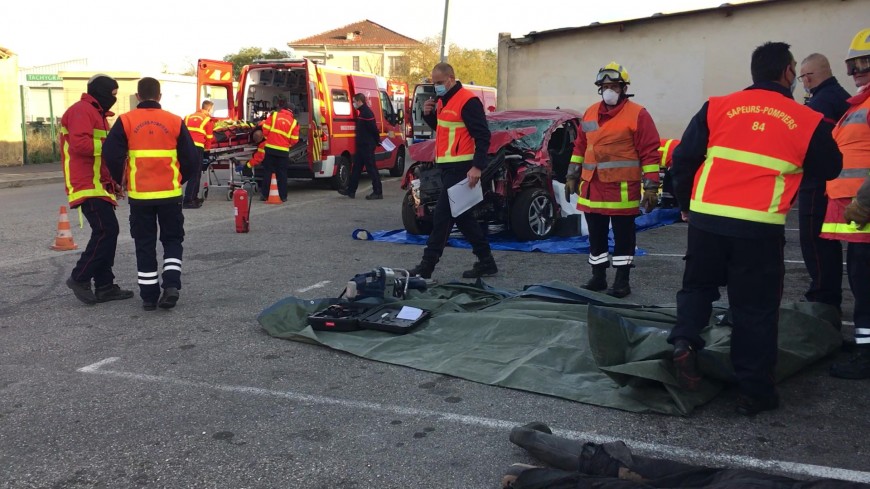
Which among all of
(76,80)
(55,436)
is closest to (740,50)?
(55,436)

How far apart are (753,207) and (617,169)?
8.93ft

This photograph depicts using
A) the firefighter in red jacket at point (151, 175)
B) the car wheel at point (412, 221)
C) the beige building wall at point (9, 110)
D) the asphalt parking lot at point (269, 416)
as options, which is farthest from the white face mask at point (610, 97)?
the beige building wall at point (9, 110)

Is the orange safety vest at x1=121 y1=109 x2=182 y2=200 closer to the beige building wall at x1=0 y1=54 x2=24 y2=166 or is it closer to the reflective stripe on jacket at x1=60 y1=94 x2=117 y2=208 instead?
the reflective stripe on jacket at x1=60 y1=94 x2=117 y2=208

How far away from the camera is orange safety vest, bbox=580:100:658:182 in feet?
21.0

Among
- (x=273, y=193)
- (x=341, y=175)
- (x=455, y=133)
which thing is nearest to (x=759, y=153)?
(x=455, y=133)

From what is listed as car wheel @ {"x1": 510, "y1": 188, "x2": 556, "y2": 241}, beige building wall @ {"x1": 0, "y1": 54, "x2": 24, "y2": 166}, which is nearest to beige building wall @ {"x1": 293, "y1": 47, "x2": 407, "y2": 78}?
beige building wall @ {"x1": 0, "y1": 54, "x2": 24, "y2": 166}

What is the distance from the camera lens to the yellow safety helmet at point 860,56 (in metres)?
4.62

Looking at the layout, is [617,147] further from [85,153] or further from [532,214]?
[85,153]

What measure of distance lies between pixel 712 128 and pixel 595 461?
1824 millimetres

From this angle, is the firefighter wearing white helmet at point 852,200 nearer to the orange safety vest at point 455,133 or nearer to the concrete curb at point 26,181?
the orange safety vest at point 455,133

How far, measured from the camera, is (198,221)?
11.5 meters

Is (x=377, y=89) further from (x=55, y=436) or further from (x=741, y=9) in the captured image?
(x=55, y=436)

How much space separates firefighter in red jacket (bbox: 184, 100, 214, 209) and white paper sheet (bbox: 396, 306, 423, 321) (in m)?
8.10

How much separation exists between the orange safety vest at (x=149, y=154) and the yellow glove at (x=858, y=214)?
15.6ft
